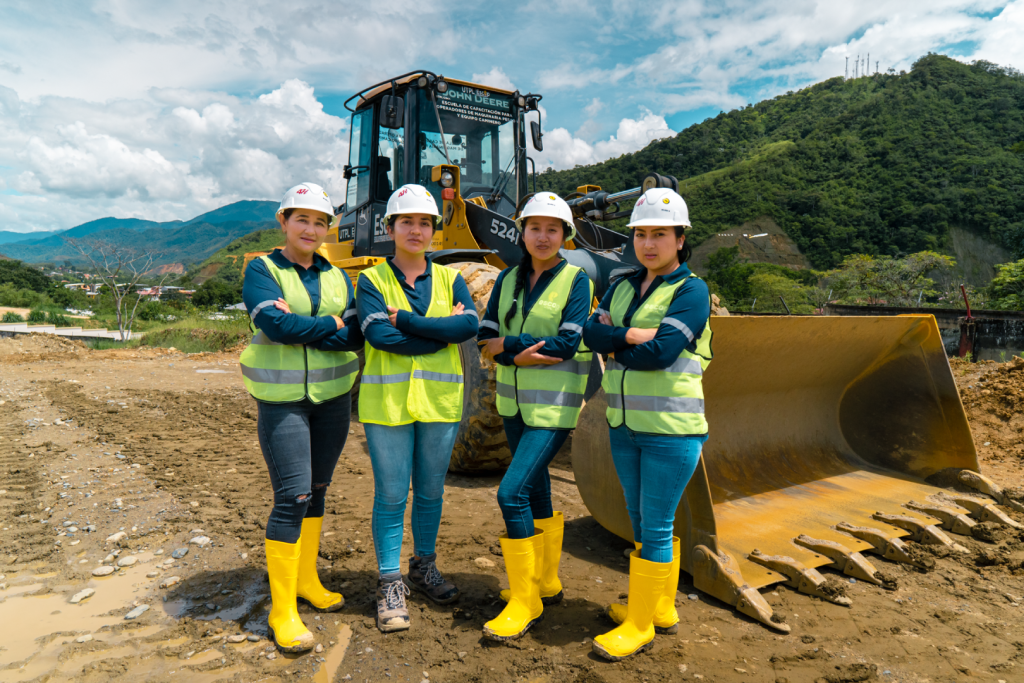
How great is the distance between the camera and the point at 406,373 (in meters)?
2.53

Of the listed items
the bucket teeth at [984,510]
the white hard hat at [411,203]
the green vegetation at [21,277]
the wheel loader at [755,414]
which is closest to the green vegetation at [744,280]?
the wheel loader at [755,414]

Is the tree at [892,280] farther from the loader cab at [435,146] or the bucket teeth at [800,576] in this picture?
the bucket teeth at [800,576]

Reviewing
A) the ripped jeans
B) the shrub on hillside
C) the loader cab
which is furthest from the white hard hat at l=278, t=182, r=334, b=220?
the shrub on hillside

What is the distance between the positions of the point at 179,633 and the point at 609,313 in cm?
Answer: 223

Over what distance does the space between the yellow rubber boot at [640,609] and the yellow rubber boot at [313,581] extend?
3.86ft

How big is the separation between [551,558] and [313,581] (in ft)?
3.48

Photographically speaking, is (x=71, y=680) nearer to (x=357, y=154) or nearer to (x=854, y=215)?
(x=357, y=154)

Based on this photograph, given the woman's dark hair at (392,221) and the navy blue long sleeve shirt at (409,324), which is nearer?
the navy blue long sleeve shirt at (409,324)

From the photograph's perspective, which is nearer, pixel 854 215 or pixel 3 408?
pixel 3 408

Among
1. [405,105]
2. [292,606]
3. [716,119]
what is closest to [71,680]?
[292,606]

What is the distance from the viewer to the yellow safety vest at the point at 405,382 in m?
2.51

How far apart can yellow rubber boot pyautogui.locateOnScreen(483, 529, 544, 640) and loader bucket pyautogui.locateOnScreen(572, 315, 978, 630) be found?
0.75 meters

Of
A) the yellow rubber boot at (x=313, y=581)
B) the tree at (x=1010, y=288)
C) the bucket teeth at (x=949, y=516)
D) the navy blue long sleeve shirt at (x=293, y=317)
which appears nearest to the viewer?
the navy blue long sleeve shirt at (x=293, y=317)

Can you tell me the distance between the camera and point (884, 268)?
27797 mm
